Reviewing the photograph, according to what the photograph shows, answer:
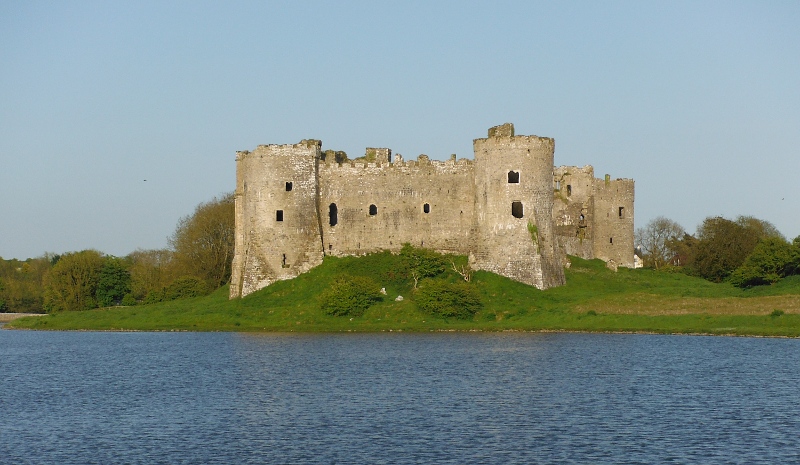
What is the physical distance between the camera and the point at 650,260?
3585 inches

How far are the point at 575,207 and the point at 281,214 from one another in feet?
50.3

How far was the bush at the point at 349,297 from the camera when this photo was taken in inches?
2079

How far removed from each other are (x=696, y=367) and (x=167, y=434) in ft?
58.9

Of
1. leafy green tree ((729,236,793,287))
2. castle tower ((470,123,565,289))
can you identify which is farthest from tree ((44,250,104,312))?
leafy green tree ((729,236,793,287))

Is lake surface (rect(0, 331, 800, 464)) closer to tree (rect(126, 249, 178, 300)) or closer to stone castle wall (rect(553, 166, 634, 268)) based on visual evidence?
stone castle wall (rect(553, 166, 634, 268))

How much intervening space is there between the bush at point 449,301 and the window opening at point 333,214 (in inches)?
303

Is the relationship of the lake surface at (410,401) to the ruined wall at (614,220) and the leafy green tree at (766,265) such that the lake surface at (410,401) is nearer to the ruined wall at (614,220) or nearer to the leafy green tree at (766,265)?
the leafy green tree at (766,265)

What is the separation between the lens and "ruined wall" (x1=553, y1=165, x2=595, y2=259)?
61781 mm

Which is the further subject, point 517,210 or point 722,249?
point 722,249

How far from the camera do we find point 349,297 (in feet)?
173

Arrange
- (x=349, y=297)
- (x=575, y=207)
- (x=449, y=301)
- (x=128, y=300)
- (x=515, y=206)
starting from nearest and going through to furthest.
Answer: (x=449, y=301), (x=349, y=297), (x=515, y=206), (x=575, y=207), (x=128, y=300)

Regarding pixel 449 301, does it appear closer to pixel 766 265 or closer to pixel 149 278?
pixel 766 265

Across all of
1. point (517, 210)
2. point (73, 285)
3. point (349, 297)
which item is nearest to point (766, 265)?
point (517, 210)

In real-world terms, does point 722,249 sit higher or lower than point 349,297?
higher
